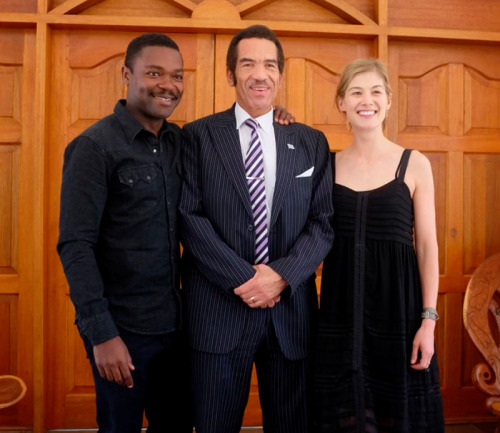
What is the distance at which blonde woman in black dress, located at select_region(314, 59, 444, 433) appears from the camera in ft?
5.40

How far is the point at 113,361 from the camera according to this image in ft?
4.67

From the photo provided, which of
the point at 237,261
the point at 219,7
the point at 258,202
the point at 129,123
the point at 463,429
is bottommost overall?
the point at 463,429

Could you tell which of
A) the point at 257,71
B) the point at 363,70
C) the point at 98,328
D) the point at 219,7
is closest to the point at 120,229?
the point at 98,328

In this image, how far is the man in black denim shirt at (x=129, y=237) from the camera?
143 centimetres

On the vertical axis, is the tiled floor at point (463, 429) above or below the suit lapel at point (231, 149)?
below

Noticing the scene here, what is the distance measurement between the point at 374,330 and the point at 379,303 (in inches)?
3.4

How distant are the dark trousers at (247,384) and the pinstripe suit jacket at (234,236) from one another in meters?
0.03

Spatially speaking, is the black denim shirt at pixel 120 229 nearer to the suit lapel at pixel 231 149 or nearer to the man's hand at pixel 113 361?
the man's hand at pixel 113 361

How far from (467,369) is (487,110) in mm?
1425

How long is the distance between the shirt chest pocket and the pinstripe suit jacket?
0.36 feet

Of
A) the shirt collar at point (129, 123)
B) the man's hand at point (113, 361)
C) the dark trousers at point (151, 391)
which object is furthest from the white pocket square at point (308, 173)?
the man's hand at point (113, 361)

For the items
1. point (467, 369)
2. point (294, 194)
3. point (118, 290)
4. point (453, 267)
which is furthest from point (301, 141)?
point (467, 369)

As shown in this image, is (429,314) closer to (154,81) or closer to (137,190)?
(137,190)

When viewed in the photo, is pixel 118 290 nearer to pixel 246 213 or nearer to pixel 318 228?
pixel 246 213
